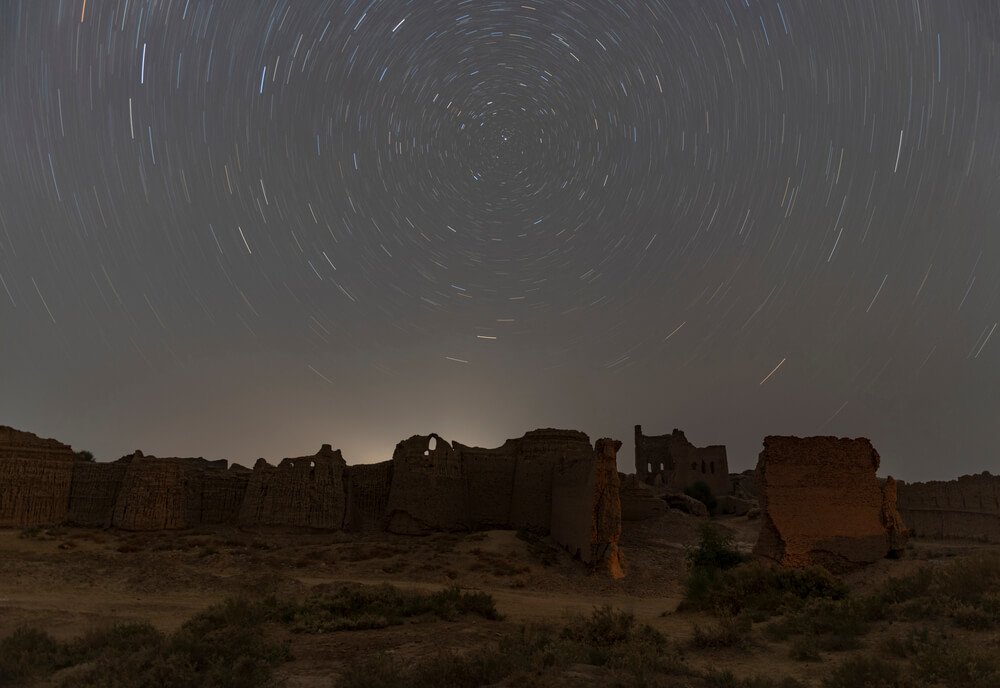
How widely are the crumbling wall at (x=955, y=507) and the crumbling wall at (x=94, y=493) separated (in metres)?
44.4

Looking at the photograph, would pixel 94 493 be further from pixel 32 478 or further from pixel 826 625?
pixel 826 625

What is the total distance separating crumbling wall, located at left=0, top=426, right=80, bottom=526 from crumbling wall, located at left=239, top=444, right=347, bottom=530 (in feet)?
30.3

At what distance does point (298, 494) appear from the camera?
32.3 metres

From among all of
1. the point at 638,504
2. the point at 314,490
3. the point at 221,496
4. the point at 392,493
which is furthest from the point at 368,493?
the point at 638,504

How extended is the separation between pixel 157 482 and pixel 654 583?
81.9 feet

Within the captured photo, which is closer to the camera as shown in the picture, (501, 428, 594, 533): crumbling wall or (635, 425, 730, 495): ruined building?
(501, 428, 594, 533): crumbling wall

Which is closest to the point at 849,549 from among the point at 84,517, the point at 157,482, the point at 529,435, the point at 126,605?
the point at 529,435

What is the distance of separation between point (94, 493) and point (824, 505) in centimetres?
3433

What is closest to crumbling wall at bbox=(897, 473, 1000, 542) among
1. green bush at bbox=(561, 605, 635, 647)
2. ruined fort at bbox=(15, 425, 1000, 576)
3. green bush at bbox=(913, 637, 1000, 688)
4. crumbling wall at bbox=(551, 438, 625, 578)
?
ruined fort at bbox=(15, 425, 1000, 576)

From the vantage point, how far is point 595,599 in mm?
21297

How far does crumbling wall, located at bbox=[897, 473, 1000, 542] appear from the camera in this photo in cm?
3434

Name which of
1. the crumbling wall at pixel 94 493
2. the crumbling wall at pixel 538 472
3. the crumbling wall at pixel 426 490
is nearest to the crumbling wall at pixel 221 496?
the crumbling wall at pixel 94 493

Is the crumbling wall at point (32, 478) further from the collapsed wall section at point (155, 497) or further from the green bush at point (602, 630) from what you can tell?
the green bush at point (602, 630)

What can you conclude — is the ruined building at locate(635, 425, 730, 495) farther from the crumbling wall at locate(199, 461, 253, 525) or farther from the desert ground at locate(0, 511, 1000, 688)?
the crumbling wall at locate(199, 461, 253, 525)
